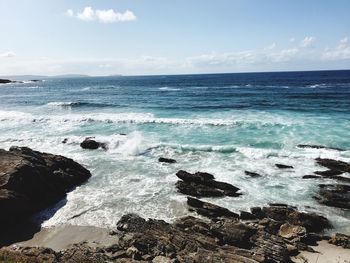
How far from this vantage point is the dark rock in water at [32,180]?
1733 cm

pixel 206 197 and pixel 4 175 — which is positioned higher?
pixel 4 175

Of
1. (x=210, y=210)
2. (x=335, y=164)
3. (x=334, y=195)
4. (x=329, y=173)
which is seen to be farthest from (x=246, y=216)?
(x=335, y=164)

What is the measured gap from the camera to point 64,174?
877 inches

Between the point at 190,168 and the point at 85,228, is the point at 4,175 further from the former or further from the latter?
the point at 190,168

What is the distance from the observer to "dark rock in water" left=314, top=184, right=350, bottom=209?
18.5 metres

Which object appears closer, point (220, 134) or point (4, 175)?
point (4, 175)

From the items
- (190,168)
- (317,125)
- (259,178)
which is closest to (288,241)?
(259,178)

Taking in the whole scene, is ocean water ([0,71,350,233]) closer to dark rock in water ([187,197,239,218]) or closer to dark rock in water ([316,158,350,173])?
dark rock in water ([316,158,350,173])

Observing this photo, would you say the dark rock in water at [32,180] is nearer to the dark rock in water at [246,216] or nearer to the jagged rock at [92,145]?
the jagged rock at [92,145]

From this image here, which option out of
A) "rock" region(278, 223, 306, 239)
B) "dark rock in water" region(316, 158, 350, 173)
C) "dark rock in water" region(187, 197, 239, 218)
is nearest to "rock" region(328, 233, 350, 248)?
"rock" region(278, 223, 306, 239)

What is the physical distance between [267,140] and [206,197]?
1354 centimetres

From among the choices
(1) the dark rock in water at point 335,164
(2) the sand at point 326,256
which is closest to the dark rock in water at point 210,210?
(2) the sand at point 326,256

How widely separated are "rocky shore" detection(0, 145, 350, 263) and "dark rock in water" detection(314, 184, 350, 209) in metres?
0.05

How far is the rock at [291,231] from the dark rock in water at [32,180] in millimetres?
11973
